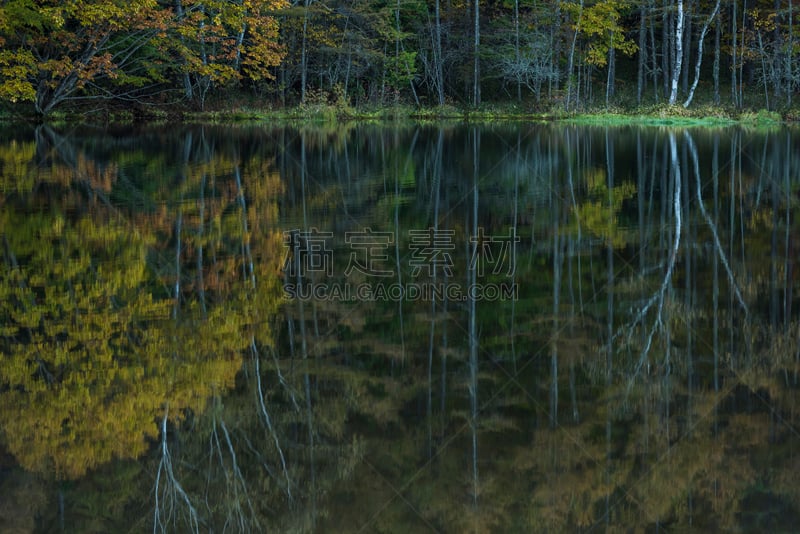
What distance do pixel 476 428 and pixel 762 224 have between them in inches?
294

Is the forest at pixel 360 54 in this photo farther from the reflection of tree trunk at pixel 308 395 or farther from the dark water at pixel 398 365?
the reflection of tree trunk at pixel 308 395

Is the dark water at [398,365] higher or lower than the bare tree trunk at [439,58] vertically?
lower

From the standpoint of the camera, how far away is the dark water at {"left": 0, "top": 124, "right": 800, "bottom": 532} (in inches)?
157

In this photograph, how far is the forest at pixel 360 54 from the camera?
113ft

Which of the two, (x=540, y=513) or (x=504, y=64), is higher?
(x=504, y=64)

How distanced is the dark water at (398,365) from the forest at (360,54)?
2351 cm

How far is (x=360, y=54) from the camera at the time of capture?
40.6 meters

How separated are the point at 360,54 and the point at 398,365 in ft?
119

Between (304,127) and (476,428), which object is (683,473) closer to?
(476,428)

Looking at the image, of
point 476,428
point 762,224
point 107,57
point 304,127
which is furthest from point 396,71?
point 476,428

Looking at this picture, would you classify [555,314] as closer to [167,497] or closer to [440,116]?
[167,497]

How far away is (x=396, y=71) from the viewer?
43.1 m

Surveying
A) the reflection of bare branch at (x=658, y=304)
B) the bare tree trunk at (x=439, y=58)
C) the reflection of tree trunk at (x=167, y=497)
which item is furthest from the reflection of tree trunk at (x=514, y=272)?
the bare tree trunk at (x=439, y=58)

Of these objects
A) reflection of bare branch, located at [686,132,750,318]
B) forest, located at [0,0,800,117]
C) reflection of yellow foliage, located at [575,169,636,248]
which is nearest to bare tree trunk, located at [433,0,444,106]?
forest, located at [0,0,800,117]
